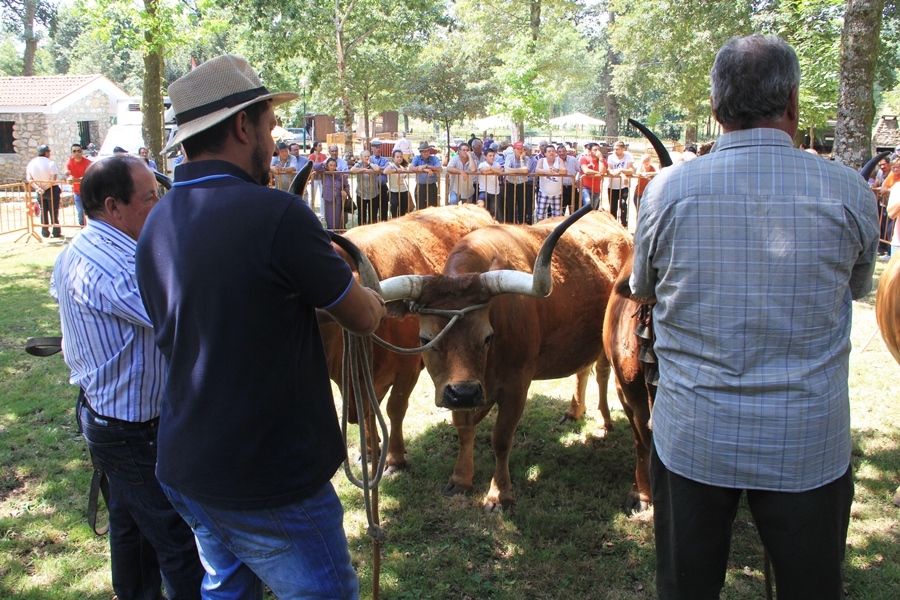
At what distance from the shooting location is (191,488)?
200 cm

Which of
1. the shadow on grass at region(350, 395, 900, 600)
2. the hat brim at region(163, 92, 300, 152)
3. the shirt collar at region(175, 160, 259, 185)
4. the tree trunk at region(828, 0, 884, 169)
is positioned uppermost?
the tree trunk at region(828, 0, 884, 169)

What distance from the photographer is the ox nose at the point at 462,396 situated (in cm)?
389

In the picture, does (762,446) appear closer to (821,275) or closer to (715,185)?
(821,275)

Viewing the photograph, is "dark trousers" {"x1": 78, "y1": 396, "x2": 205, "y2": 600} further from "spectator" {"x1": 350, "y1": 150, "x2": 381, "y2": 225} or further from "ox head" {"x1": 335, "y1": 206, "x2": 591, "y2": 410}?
"spectator" {"x1": 350, "y1": 150, "x2": 381, "y2": 225}

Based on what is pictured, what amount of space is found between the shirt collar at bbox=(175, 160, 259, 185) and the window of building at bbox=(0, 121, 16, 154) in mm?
32275

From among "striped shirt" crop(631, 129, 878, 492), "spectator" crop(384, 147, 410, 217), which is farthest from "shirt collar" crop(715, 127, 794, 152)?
"spectator" crop(384, 147, 410, 217)

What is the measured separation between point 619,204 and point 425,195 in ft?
12.4

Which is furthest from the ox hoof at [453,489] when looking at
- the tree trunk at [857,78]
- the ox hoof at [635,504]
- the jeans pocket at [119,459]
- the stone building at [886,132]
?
the stone building at [886,132]

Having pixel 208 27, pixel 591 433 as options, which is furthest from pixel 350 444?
pixel 208 27

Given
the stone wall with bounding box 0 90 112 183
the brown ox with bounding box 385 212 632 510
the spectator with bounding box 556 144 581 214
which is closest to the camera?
the brown ox with bounding box 385 212 632 510

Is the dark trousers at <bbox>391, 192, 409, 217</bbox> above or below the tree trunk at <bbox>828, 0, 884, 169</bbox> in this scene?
below

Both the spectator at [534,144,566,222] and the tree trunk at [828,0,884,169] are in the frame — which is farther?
the spectator at [534,144,566,222]

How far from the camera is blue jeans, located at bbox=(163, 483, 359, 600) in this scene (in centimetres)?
203

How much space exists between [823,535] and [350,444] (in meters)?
4.14
